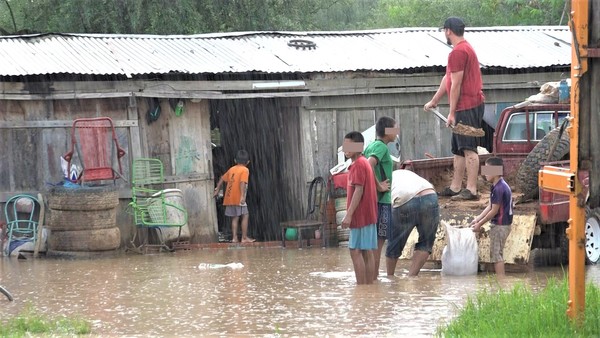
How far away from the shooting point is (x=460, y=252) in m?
12.4

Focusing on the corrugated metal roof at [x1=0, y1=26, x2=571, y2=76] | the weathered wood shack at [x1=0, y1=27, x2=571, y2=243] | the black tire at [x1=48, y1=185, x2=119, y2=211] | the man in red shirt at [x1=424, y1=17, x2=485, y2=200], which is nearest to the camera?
the man in red shirt at [x1=424, y1=17, x2=485, y2=200]

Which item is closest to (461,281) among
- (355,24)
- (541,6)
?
(541,6)

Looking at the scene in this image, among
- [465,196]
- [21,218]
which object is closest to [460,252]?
[465,196]

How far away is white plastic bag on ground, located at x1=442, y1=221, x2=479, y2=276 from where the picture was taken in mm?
12359

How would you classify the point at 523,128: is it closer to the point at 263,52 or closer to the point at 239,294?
the point at 239,294

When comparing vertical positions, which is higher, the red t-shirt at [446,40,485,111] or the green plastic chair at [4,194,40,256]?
the red t-shirt at [446,40,485,111]

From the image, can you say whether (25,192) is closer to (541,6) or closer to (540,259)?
(540,259)

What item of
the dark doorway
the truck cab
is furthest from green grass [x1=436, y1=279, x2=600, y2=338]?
the dark doorway

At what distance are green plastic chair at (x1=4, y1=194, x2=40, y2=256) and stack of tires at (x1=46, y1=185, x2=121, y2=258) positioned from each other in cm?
53

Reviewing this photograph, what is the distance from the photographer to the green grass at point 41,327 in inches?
338

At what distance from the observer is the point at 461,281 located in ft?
39.1

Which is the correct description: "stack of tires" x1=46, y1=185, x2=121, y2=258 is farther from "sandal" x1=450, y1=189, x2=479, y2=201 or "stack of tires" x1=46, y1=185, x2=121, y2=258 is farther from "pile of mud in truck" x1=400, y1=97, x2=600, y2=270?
"sandal" x1=450, y1=189, x2=479, y2=201

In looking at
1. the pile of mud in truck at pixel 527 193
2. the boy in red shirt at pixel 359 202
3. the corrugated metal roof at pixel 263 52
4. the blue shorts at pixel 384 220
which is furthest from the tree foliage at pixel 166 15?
the boy in red shirt at pixel 359 202

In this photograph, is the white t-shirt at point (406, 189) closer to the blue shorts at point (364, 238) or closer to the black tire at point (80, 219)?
the blue shorts at point (364, 238)
